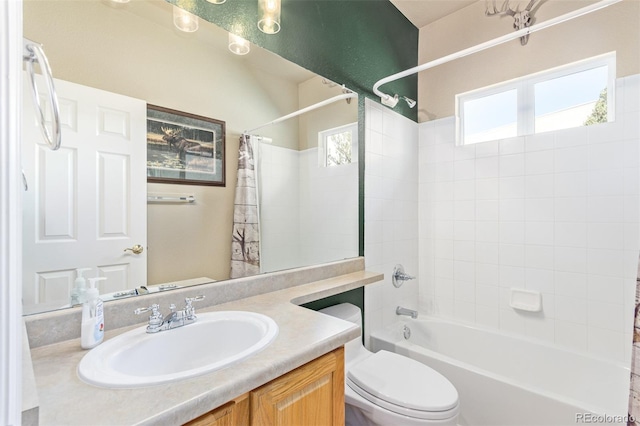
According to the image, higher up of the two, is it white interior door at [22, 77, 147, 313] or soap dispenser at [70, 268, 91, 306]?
white interior door at [22, 77, 147, 313]

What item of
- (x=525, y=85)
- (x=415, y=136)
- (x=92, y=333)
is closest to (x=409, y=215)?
(x=415, y=136)

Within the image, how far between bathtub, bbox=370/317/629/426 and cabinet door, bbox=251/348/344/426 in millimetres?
1086

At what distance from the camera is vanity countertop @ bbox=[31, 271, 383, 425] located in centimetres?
58

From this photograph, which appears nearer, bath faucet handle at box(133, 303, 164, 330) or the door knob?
bath faucet handle at box(133, 303, 164, 330)

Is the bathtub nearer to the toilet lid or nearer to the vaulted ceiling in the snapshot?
the toilet lid

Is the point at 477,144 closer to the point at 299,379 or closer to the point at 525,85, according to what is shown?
the point at 525,85

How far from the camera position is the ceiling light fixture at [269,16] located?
147 cm

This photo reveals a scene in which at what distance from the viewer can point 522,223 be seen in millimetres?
2205

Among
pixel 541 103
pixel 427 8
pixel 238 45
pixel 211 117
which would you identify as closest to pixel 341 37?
pixel 238 45

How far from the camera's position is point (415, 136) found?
268 centimetres

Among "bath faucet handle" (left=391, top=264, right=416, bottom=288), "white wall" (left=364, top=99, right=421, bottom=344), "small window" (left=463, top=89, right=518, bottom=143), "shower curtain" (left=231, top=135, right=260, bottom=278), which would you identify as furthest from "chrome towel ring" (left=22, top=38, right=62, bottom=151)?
"small window" (left=463, top=89, right=518, bottom=143)

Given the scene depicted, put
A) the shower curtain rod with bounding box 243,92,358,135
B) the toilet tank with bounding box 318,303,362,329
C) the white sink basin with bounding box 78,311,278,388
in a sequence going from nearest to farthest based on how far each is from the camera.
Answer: the white sink basin with bounding box 78,311,278,388 < the shower curtain rod with bounding box 243,92,358,135 < the toilet tank with bounding box 318,303,362,329

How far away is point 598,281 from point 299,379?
2.08m

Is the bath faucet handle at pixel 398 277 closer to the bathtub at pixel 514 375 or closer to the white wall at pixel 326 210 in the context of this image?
the bathtub at pixel 514 375
